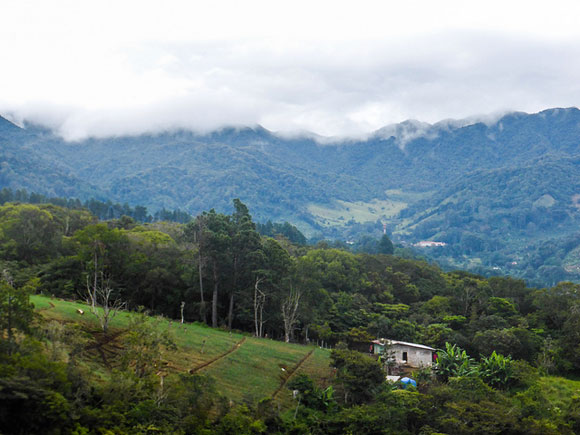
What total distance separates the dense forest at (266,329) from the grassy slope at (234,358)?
5.30 ft

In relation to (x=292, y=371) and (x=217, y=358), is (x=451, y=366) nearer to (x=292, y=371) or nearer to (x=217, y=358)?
(x=292, y=371)

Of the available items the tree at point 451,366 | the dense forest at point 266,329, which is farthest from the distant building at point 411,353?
the tree at point 451,366

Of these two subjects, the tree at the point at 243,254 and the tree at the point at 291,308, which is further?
the tree at the point at 243,254

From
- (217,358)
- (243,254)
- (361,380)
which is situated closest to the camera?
(361,380)

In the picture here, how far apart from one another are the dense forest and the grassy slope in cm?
162

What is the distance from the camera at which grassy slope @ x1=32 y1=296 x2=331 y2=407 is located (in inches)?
1246

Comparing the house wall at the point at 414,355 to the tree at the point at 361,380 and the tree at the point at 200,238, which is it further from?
the tree at the point at 200,238

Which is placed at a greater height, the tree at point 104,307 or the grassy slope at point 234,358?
the tree at point 104,307

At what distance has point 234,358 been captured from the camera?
119 ft

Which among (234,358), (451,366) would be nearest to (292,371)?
(234,358)

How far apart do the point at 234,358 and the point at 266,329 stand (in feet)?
53.9

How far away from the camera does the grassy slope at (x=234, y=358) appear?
104 ft

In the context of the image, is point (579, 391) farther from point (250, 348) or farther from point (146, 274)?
point (146, 274)

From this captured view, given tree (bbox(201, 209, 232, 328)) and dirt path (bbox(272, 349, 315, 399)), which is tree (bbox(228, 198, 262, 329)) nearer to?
tree (bbox(201, 209, 232, 328))
